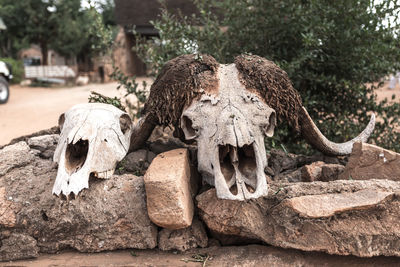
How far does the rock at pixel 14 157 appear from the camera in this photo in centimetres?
277

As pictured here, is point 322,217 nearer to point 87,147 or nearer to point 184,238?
point 184,238

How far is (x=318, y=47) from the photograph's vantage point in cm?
416

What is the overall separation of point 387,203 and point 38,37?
23131 mm

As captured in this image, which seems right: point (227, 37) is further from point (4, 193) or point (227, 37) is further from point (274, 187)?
point (4, 193)

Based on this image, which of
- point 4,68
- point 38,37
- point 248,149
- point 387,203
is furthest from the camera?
point 38,37

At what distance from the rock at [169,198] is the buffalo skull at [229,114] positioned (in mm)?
212

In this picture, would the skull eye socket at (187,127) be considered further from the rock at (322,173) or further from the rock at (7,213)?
the rock at (7,213)

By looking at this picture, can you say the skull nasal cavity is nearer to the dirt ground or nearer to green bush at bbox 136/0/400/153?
the dirt ground

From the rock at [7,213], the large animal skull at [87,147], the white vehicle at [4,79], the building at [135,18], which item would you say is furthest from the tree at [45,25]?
the rock at [7,213]

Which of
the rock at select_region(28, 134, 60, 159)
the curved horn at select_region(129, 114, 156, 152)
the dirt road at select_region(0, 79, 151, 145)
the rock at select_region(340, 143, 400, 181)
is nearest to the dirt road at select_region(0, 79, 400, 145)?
the dirt road at select_region(0, 79, 151, 145)

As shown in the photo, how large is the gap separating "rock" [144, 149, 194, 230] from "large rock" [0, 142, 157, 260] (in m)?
0.18

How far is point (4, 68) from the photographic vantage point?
12.2 metres

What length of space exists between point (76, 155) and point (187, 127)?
0.84 meters

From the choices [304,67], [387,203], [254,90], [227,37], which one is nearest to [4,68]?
[227,37]
